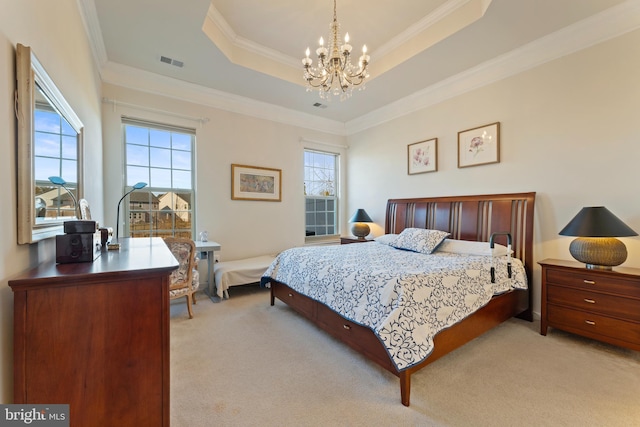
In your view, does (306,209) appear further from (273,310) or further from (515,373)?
(515,373)

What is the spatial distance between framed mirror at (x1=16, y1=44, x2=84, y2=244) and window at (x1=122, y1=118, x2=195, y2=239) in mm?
2027

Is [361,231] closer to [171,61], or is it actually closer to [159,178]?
[159,178]

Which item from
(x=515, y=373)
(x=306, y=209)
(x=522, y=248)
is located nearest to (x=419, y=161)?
(x=522, y=248)

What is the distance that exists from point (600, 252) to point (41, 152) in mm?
4038

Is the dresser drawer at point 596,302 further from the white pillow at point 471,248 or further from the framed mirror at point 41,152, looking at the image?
the framed mirror at point 41,152

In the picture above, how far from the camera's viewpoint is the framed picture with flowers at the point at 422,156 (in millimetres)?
4027

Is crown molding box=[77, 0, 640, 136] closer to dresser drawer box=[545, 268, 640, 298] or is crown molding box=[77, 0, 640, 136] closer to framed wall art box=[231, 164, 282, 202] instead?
framed wall art box=[231, 164, 282, 202]

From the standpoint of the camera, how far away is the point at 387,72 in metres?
3.61

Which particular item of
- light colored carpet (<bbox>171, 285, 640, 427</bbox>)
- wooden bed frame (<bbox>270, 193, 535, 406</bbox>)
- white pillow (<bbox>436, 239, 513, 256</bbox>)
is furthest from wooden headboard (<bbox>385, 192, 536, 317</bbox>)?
light colored carpet (<bbox>171, 285, 640, 427</bbox>)

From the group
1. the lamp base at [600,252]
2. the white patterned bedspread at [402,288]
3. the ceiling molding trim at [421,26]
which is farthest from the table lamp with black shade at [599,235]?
the ceiling molding trim at [421,26]

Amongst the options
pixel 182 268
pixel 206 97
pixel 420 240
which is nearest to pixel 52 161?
pixel 182 268

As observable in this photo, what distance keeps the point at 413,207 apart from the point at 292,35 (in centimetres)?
290

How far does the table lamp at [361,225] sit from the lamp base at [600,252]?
282 centimetres

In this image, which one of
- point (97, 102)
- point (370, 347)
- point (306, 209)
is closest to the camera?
point (370, 347)
